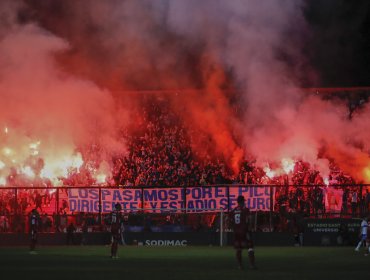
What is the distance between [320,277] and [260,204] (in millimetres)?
20427

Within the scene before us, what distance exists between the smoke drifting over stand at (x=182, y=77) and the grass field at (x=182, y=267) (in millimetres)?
13350

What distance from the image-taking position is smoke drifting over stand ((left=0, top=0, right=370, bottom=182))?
4056cm

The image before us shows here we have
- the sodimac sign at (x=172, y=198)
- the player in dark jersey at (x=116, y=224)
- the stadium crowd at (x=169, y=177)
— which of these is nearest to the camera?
the player in dark jersey at (x=116, y=224)

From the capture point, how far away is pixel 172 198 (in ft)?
134

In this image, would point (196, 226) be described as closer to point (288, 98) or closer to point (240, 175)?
point (240, 175)

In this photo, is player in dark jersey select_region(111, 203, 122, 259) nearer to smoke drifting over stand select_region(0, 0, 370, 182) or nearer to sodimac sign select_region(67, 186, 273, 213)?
sodimac sign select_region(67, 186, 273, 213)

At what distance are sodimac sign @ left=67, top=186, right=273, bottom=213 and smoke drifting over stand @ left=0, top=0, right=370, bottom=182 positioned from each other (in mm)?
3903

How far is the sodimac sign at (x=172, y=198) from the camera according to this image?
4008 centimetres

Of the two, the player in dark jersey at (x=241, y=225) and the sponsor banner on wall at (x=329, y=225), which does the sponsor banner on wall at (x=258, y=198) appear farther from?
the player in dark jersey at (x=241, y=225)

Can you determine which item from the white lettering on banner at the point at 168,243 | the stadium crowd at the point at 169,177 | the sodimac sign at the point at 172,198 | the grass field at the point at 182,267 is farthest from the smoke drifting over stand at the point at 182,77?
the grass field at the point at 182,267

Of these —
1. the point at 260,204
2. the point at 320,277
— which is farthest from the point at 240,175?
the point at 320,277

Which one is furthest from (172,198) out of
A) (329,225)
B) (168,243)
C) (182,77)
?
(182,77)

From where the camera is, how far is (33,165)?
148ft

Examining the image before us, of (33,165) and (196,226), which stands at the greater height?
(33,165)
